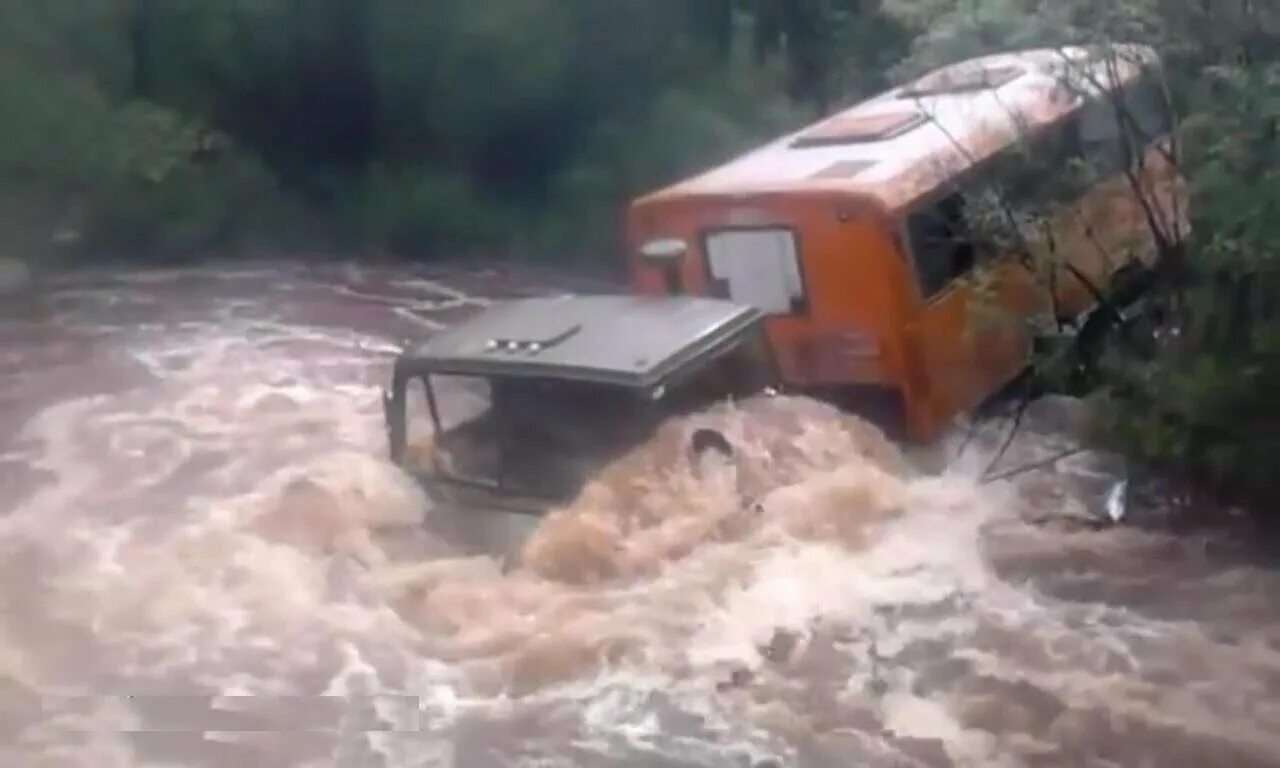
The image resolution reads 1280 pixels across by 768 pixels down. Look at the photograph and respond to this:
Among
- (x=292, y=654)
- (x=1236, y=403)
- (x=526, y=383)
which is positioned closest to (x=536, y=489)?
(x=526, y=383)

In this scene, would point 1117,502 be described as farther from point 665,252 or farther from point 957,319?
point 665,252

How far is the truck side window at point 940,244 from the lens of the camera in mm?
10195

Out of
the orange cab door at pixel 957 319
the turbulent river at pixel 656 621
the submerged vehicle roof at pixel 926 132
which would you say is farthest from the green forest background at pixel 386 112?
the turbulent river at pixel 656 621

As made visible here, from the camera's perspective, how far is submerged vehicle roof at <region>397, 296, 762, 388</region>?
8109mm

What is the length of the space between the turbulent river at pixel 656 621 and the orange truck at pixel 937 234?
2.20 ft

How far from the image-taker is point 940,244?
10367 millimetres

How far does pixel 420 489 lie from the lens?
28.1 feet

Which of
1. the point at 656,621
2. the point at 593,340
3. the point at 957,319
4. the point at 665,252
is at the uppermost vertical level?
the point at 665,252

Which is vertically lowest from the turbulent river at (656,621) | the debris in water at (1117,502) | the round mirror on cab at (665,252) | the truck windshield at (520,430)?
the debris in water at (1117,502)

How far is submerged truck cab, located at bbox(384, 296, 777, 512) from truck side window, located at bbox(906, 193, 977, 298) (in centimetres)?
169

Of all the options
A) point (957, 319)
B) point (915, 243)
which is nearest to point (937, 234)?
point (915, 243)

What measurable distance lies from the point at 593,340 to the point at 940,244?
8.87ft

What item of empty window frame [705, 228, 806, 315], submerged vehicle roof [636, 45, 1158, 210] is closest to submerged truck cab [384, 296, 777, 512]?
empty window frame [705, 228, 806, 315]

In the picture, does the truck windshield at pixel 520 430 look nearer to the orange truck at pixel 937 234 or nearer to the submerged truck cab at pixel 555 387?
the submerged truck cab at pixel 555 387
